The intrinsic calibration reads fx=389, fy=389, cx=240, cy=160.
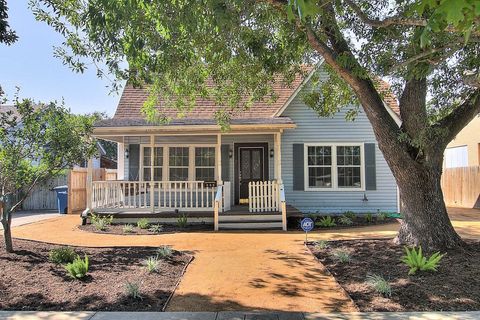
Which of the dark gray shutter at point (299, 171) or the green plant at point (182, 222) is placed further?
the dark gray shutter at point (299, 171)

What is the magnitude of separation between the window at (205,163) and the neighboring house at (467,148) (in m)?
14.0

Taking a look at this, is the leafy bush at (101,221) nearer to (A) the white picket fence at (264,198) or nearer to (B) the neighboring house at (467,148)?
(A) the white picket fence at (264,198)

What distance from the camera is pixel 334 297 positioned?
528 centimetres

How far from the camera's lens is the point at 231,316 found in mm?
4578

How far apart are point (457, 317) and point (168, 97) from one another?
8.47 m

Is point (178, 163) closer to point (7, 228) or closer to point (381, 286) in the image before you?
point (7, 228)

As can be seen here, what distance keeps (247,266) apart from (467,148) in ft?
67.4

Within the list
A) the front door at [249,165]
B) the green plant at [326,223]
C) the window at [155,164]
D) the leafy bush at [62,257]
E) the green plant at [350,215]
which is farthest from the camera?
the front door at [249,165]

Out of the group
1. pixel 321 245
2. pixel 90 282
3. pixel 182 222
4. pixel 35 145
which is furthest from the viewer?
pixel 182 222

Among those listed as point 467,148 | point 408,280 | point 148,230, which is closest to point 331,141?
point 148,230

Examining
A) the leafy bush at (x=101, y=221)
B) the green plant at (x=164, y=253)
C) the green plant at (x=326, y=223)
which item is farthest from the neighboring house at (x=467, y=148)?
the green plant at (x=164, y=253)

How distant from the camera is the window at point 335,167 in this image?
1410cm

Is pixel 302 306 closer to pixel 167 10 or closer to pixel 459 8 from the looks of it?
pixel 459 8

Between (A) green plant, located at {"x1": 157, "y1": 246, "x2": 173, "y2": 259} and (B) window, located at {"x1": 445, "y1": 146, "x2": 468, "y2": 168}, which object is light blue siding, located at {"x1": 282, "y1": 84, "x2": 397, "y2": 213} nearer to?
(A) green plant, located at {"x1": 157, "y1": 246, "x2": 173, "y2": 259}
